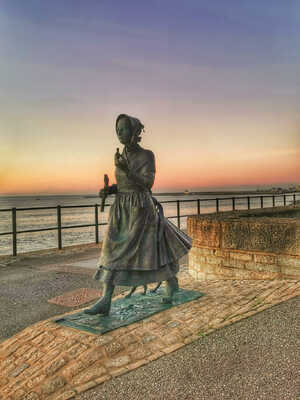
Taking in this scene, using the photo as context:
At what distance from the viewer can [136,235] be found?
13.1ft

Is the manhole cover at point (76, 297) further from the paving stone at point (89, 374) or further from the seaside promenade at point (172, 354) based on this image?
the paving stone at point (89, 374)

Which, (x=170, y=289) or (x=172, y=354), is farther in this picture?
(x=170, y=289)

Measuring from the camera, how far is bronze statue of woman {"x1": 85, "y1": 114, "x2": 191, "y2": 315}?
3.96 metres

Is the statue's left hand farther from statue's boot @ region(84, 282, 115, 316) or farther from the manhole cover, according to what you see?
the manhole cover

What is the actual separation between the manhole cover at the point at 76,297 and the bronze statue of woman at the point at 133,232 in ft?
4.11

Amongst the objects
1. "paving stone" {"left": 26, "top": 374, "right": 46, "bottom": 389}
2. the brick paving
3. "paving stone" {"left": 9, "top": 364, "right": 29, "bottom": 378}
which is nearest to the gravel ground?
the brick paving

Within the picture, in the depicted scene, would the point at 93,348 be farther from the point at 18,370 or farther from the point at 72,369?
the point at 18,370

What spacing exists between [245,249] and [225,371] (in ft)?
10.7

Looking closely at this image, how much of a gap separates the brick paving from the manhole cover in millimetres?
1194

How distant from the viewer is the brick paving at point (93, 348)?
114 inches

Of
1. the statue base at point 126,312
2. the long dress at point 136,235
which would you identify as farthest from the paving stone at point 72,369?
the long dress at point 136,235

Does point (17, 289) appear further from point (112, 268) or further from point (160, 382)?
point (160, 382)

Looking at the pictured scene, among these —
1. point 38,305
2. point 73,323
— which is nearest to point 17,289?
point 38,305

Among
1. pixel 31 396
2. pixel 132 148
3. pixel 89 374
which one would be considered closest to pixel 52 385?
pixel 31 396
